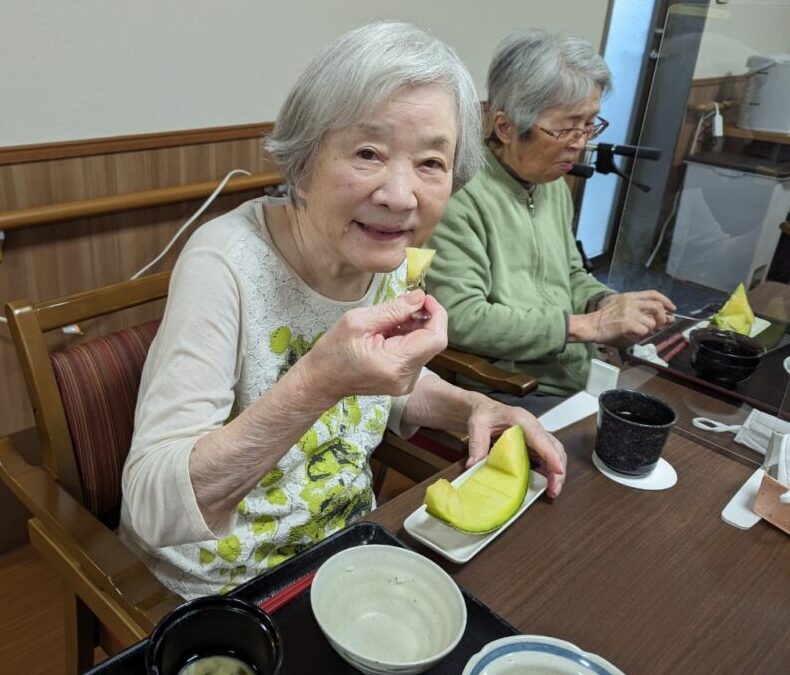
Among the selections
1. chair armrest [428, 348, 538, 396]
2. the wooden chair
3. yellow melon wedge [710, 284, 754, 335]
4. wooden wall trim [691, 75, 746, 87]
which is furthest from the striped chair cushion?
wooden wall trim [691, 75, 746, 87]

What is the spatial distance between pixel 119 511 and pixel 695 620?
2.98 feet

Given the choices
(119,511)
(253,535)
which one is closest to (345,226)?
(253,535)

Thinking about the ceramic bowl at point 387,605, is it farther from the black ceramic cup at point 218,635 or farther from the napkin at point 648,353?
the napkin at point 648,353

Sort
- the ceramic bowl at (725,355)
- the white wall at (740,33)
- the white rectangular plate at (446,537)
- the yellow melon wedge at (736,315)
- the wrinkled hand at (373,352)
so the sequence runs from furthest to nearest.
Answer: the white wall at (740,33) < the yellow melon wedge at (736,315) < the ceramic bowl at (725,355) < the white rectangular plate at (446,537) < the wrinkled hand at (373,352)

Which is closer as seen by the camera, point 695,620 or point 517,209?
point 695,620

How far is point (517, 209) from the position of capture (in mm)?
1807

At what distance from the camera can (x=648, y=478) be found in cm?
105

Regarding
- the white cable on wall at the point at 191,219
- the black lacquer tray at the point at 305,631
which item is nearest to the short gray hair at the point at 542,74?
the white cable on wall at the point at 191,219

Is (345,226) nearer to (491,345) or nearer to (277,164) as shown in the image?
(277,164)

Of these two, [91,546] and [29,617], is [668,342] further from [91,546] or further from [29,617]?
[29,617]

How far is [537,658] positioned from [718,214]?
1.31 metres

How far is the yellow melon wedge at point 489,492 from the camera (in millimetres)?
888

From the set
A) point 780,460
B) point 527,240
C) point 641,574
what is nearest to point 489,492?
point 641,574

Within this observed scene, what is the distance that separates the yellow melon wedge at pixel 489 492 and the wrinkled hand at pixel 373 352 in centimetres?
18
